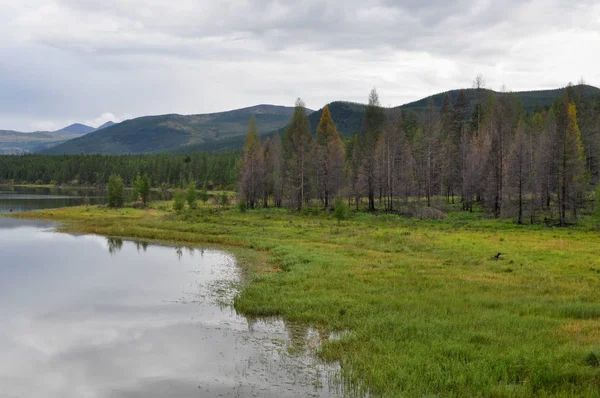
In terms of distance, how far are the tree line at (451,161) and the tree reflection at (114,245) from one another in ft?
96.6

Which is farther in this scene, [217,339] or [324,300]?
[324,300]

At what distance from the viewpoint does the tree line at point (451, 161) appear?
55.5 meters

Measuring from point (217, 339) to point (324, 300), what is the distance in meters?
5.32

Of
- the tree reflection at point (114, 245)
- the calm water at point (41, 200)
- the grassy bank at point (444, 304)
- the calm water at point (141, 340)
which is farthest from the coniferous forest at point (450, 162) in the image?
the calm water at point (41, 200)

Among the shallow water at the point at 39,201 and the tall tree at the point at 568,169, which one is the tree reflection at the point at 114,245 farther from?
the tall tree at the point at 568,169

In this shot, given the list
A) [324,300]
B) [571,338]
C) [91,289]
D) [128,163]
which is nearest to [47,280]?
[91,289]

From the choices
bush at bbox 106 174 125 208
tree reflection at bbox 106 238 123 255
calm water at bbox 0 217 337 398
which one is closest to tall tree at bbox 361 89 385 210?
tree reflection at bbox 106 238 123 255

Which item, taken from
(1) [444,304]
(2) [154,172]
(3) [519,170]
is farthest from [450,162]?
(2) [154,172]

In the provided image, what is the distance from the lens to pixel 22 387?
13.2 metres

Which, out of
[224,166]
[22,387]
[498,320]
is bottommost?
[22,387]

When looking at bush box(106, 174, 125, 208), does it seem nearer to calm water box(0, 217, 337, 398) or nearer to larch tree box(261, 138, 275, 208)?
larch tree box(261, 138, 275, 208)

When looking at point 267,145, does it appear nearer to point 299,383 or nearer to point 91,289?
point 91,289

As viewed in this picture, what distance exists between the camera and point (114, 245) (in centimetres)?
4362

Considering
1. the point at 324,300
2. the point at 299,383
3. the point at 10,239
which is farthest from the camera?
the point at 10,239
